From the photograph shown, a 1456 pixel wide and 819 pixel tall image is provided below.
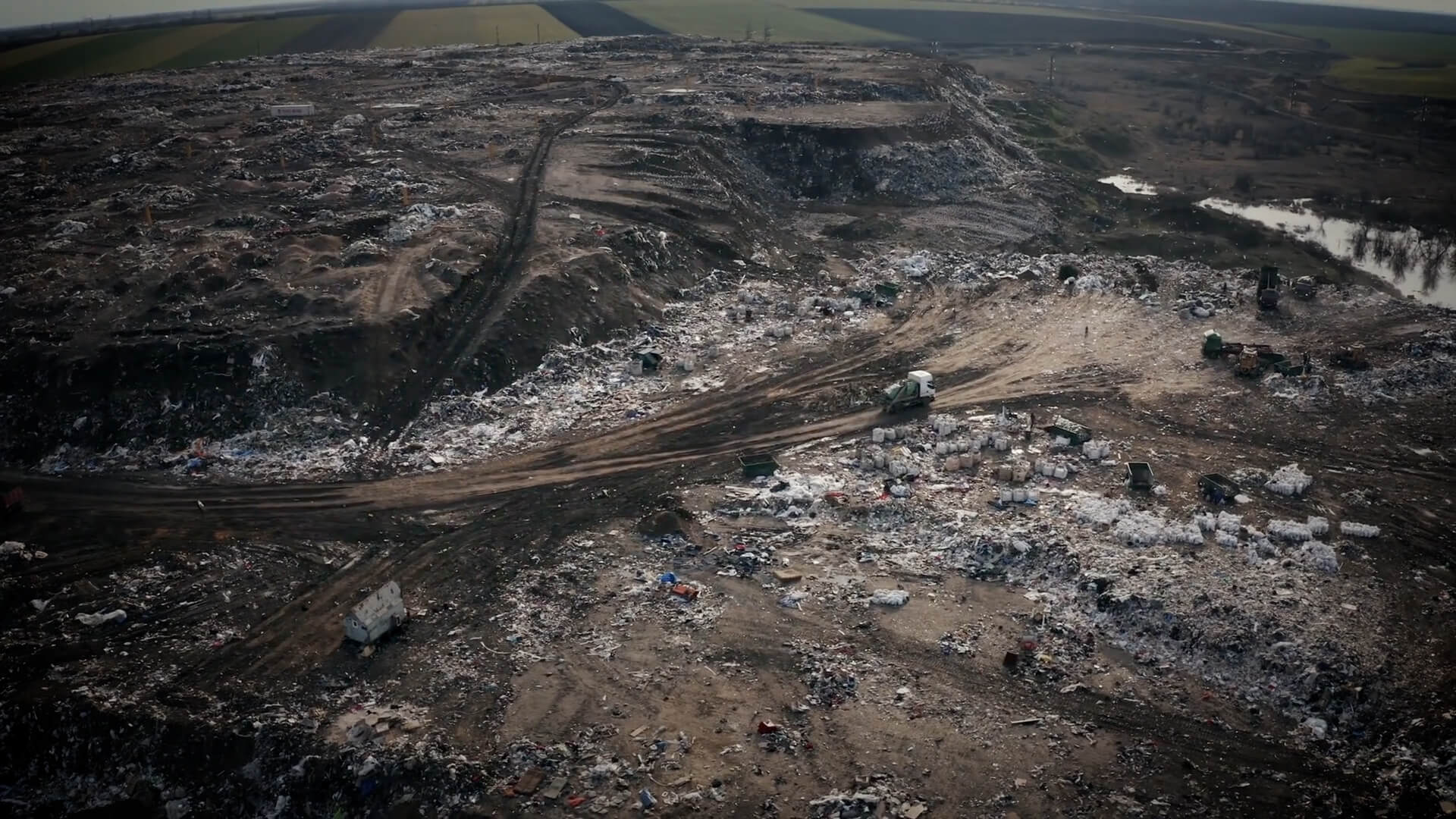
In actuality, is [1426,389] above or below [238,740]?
above

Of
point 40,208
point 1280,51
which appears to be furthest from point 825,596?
point 1280,51

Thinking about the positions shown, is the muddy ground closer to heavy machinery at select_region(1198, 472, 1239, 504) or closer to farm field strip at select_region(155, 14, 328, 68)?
heavy machinery at select_region(1198, 472, 1239, 504)

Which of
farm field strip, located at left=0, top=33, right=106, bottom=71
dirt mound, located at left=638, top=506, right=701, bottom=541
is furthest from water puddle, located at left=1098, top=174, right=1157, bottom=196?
farm field strip, located at left=0, top=33, right=106, bottom=71

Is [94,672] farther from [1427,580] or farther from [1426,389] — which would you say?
[1426,389]

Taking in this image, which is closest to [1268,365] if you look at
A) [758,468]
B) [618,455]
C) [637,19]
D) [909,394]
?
[909,394]

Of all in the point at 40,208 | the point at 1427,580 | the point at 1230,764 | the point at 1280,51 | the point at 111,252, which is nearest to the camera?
the point at 1230,764
